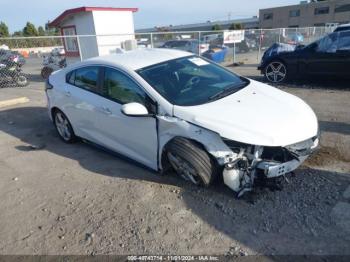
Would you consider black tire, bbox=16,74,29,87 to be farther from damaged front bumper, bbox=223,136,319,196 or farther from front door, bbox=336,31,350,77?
damaged front bumper, bbox=223,136,319,196

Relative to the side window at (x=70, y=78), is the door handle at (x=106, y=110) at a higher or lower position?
lower

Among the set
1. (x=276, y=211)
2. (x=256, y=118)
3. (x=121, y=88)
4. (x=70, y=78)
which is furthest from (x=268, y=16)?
(x=276, y=211)

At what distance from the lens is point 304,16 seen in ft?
201

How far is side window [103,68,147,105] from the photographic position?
13.6 feet

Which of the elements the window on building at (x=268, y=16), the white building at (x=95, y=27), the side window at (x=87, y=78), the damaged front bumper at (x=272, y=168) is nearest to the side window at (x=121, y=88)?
the side window at (x=87, y=78)

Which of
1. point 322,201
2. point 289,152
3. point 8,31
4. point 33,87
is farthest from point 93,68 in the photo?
point 8,31

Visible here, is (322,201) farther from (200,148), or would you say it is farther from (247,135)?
(200,148)

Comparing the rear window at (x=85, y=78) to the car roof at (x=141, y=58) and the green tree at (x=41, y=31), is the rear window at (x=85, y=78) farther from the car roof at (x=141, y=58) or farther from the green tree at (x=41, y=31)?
the green tree at (x=41, y=31)

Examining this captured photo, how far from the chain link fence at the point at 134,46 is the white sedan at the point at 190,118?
24.9 ft

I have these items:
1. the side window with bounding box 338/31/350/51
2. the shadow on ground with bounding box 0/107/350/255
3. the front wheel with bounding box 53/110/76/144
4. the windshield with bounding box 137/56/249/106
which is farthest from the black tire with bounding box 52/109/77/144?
the side window with bounding box 338/31/350/51

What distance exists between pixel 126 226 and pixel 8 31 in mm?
59053

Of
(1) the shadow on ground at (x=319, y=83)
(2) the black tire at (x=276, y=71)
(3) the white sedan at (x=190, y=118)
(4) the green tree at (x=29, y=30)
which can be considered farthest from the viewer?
(4) the green tree at (x=29, y=30)

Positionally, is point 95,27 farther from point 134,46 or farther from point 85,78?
point 85,78

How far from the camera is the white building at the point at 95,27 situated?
13598 mm
